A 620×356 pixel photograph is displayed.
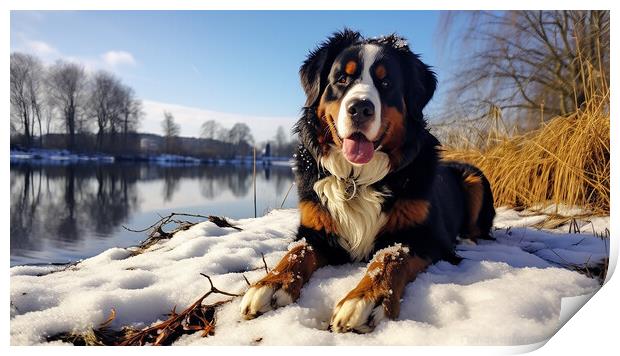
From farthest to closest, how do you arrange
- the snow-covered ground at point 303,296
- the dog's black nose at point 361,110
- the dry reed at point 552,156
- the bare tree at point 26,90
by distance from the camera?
the dry reed at point 552,156 < the bare tree at point 26,90 < the dog's black nose at point 361,110 < the snow-covered ground at point 303,296

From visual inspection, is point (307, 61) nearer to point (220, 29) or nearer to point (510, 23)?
point (220, 29)

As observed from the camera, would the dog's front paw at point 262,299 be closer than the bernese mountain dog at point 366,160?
Yes

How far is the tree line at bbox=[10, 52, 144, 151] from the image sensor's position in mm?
2227

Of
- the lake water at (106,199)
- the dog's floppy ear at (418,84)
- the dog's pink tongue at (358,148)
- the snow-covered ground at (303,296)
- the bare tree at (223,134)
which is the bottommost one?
the snow-covered ground at (303,296)

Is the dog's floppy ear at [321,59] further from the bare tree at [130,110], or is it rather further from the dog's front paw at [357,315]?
the dog's front paw at [357,315]

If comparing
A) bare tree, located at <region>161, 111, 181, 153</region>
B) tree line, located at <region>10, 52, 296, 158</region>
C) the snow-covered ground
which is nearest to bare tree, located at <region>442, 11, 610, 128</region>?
the snow-covered ground

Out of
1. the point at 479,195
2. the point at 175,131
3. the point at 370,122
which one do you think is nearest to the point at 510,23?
the point at 370,122

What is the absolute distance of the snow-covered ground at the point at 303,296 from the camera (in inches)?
62.1

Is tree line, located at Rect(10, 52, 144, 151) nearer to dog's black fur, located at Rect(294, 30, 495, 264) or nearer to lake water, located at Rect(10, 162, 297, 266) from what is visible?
lake water, located at Rect(10, 162, 297, 266)

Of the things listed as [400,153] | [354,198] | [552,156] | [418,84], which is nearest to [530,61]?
[418,84]

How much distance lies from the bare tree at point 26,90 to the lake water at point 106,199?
219 millimetres

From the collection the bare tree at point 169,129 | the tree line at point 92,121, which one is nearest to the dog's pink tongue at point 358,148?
the tree line at point 92,121

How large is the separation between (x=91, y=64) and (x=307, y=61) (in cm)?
117

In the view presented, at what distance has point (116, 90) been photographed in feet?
7.75
